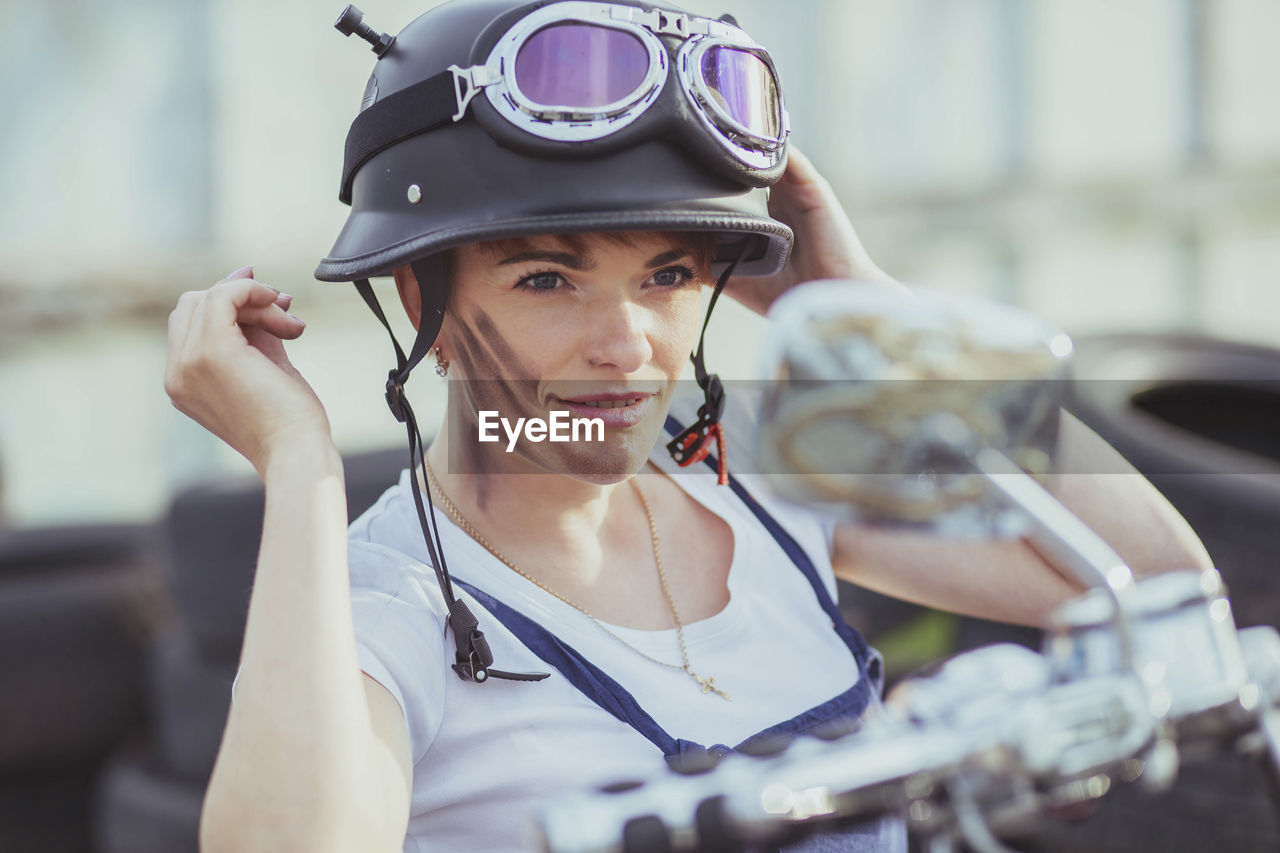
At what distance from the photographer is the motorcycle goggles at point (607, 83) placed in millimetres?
963

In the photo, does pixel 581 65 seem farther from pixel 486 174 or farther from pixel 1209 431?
pixel 1209 431

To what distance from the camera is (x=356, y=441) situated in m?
3.91

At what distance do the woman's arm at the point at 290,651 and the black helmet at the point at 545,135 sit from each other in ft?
0.48

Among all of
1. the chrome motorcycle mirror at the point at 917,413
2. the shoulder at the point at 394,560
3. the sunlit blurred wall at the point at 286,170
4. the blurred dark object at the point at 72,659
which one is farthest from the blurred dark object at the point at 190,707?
the chrome motorcycle mirror at the point at 917,413

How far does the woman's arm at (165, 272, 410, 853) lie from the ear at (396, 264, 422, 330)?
21 centimetres

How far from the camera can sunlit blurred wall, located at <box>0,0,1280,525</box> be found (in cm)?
379

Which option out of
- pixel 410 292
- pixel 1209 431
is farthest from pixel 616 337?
pixel 1209 431

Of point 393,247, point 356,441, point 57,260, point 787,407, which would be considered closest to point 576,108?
point 393,247

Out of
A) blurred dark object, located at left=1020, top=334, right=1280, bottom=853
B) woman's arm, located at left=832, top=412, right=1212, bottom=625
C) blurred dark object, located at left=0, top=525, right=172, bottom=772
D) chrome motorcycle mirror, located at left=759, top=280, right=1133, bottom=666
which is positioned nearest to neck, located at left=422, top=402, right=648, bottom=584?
woman's arm, located at left=832, top=412, right=1212, bottom=625

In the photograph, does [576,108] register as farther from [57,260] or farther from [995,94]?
[995,94]

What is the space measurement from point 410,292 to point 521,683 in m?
0.43

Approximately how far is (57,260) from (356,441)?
3.80ft

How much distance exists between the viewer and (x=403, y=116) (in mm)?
1079

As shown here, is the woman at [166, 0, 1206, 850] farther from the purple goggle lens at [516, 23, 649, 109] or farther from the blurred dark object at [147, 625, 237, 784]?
the blurred dark object at [147, 625, 237, 784]
